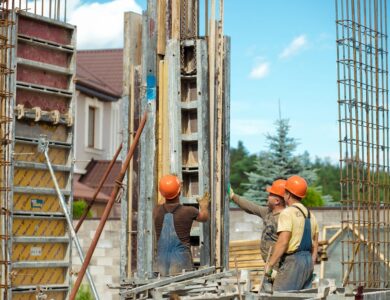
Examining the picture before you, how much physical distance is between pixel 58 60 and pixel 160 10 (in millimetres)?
1914

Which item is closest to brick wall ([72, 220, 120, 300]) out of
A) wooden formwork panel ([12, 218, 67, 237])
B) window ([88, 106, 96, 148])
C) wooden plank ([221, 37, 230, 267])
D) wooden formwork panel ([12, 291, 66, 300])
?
wooden formwork panel ([12, 218, 67, 237])

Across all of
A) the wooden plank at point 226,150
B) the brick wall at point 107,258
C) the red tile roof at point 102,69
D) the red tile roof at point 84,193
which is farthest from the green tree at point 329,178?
the wooden plank at point 226,150

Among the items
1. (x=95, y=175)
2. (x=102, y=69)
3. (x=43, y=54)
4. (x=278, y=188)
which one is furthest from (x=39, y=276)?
(x=102, y=69)

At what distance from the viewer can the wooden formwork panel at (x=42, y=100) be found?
38.6 ft

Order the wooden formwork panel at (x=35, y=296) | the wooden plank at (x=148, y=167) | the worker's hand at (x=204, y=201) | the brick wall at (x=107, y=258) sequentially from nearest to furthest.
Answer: the worker's hand at (x=204, y=201)
the wooden plank at (x=148, y=167)
the wooden formwork panel at (x=35, y=296)
the brick wall at (x=107, y=258)

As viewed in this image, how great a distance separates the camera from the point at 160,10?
11.2 metres

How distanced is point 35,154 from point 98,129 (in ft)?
84.4

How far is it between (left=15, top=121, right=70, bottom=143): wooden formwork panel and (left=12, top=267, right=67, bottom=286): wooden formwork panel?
1.74 metres

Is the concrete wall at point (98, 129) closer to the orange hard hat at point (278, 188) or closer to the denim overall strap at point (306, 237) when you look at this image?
Result: the orange hard hat at point (278, 188)

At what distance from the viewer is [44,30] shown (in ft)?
39.9

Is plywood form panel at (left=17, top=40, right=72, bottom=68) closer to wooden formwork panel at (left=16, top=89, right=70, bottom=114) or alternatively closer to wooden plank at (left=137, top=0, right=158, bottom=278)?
wooden formwork panel at (left=16, top=89, right=70, bottom=114)

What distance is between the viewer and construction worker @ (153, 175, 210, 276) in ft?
30.3

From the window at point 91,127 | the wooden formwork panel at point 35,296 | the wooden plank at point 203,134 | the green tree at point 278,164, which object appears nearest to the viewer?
the wooden plank at point 203,134

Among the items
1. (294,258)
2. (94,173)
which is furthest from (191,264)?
(94,173)
